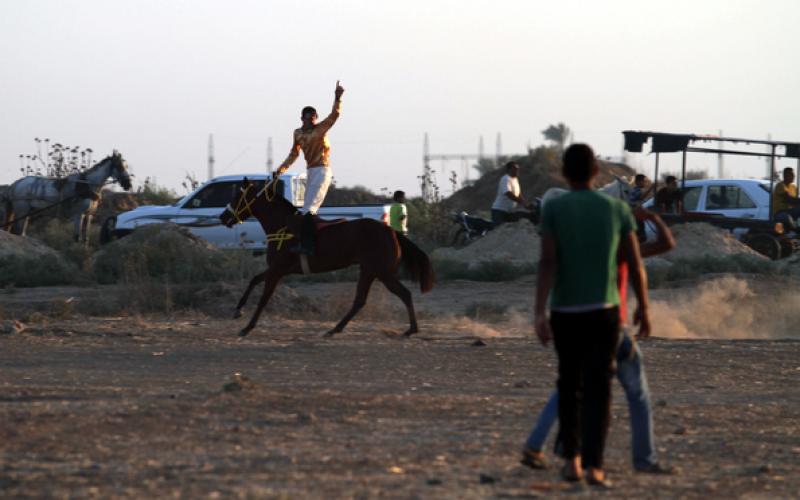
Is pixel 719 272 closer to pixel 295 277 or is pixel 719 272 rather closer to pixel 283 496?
pixel 295 277

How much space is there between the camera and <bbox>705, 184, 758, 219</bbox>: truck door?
100ft

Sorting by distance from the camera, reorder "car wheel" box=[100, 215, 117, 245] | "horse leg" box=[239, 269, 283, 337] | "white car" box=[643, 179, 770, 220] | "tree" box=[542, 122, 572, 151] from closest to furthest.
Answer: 1. "horse leg" box=[239, 269, 283, 337]
2. "white car" box=[643, 179, 770, 220]
3. "car wheel" box=[100, 215, 117, 245]
4. "tree" box=[542, 122, 572, 151]

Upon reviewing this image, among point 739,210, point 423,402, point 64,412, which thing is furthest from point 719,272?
point 64,412

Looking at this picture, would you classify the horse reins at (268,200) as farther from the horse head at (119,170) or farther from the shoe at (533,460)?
the horse head at (119,170)

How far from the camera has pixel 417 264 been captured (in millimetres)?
17422

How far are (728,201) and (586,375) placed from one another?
23842mm

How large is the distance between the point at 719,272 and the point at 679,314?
21.8ft

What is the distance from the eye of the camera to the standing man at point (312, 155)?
17.1 m

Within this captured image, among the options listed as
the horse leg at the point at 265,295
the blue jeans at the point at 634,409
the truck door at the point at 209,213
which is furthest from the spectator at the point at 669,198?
the blue jeans at the point at 634,409

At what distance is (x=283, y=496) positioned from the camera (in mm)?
7391

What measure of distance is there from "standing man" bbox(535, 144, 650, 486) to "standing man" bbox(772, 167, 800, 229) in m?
21.5

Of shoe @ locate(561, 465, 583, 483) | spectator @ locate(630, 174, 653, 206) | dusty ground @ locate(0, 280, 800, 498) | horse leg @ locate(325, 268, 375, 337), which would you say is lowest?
dusty ground @ locate(0, 280, 800, 498)

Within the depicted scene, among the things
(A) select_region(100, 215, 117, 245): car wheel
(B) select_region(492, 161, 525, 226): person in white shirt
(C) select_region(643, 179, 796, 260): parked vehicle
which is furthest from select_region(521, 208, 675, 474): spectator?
(A) select_region(100, 215, 117, 245): car wheel

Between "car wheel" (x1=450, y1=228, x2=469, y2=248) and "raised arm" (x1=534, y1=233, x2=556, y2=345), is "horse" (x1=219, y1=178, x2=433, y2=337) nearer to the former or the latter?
"raised arm" (x1=534, y1=233, x2=556, y2=345)
